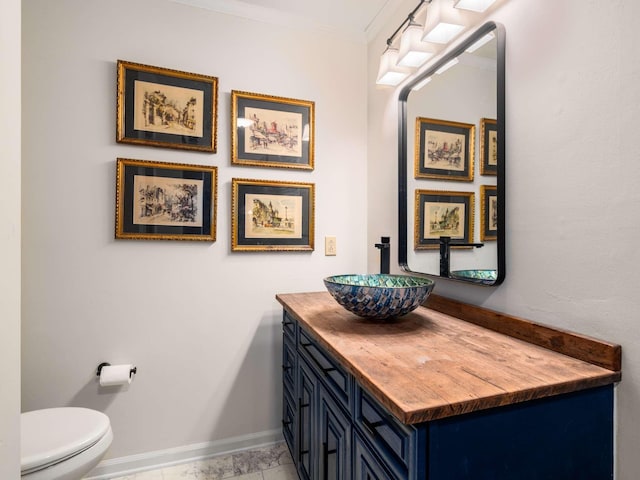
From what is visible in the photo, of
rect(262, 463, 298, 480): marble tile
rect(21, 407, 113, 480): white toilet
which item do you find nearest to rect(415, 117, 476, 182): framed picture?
rect(262, 463, 298, 480): marble tile

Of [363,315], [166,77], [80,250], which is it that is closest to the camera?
[363,315]

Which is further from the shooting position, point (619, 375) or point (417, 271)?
point (417, 271)

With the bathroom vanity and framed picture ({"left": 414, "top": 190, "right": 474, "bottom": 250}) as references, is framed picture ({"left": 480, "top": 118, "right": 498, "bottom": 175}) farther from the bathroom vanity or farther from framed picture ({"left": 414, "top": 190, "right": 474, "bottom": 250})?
the bathroom vanity

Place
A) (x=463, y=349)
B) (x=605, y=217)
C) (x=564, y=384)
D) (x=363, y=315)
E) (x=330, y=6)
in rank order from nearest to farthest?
(x=564, y=384) → (x=605, y=217) → (x=463, y=349) → (x=363, y=315) → (x=330, y=6)

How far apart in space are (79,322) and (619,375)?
Answer: 81.1 inches

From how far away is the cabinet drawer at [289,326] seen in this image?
1650 mm

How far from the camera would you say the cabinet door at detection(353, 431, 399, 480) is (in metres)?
0.81

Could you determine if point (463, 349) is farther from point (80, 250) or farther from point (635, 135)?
point (80, 250)

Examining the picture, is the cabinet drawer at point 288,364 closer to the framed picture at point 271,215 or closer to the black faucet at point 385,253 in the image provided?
the framed picture at point 271,215

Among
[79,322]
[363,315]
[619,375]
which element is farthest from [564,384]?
[79,322]

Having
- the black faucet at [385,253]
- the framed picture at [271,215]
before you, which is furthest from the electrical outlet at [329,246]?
the black faucet at [385,253]

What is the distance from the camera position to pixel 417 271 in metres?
1.71

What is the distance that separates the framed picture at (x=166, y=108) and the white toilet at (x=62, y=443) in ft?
4.06

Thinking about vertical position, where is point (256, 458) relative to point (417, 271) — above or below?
below
